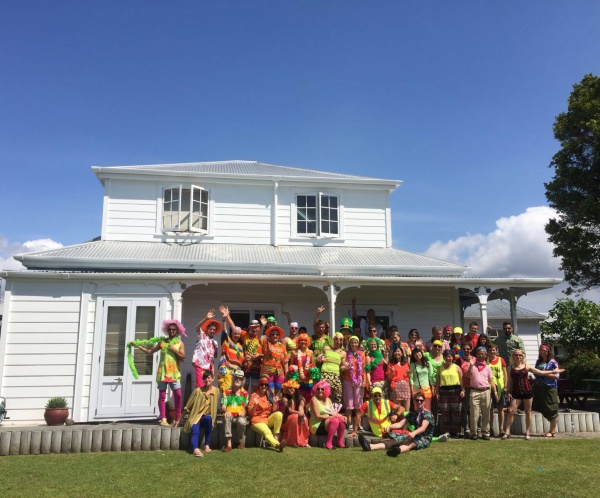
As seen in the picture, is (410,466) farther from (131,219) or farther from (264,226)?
(131,219)

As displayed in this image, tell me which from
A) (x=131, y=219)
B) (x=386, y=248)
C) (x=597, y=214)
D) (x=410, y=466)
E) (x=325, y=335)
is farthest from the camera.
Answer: (x=597, y=214)

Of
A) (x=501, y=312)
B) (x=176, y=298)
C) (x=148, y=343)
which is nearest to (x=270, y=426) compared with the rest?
(x=148, y=343)

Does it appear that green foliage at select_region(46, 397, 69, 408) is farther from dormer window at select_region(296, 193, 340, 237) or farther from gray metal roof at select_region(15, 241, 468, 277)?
dormer window at select_region(296, 193, 340, 237)

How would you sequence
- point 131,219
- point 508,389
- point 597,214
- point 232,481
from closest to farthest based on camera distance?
point 232,481 → point 508,389 → point 131,219 → point 597,214

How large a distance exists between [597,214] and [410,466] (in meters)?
13.1

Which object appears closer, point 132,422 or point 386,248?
point 132,422

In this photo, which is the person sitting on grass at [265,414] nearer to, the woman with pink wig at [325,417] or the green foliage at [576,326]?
the woman with pink wig at [325,417]

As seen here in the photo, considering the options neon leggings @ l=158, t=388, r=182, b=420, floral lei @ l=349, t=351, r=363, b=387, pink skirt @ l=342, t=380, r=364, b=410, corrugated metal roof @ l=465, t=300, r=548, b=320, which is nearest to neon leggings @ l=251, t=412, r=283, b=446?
pink skirt @ l=342, t=380, r=364, b=410

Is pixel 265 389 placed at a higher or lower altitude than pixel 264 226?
lower

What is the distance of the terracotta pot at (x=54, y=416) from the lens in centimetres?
830

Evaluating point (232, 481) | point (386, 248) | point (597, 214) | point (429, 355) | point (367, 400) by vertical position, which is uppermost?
point (597, 214)

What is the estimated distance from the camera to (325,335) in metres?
8.34

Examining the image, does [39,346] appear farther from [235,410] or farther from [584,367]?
[584,367]

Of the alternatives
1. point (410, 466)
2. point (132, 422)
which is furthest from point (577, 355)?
point (132, 422)
